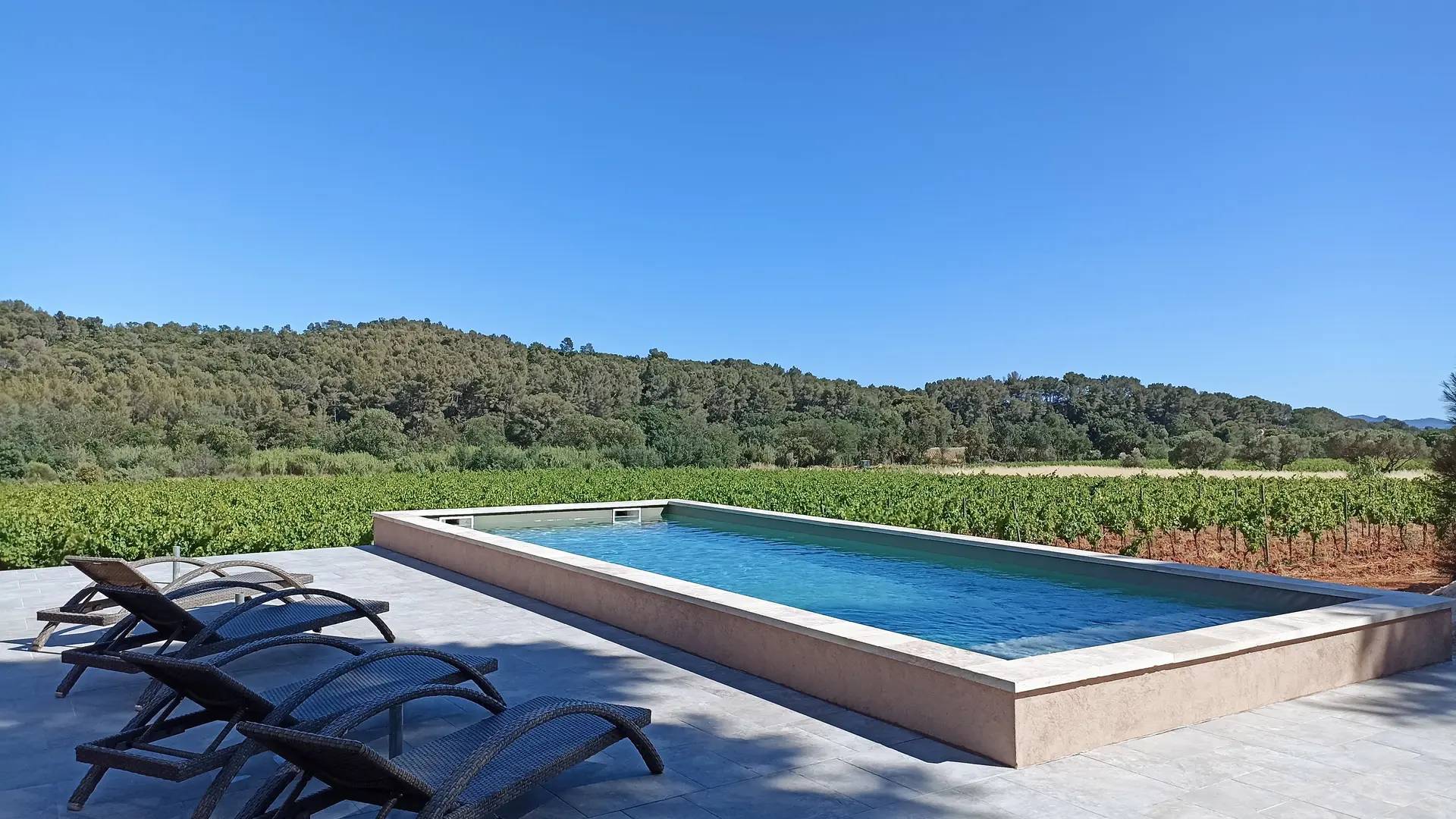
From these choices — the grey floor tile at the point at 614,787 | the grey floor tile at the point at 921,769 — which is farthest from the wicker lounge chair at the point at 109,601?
the grey floor tile at the point at 921,769

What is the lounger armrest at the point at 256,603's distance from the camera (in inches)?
167

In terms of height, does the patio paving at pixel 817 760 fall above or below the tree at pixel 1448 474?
below

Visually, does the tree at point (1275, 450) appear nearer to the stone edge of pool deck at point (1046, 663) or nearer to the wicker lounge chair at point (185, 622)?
the stone edge of pool deck at point (1046, 663)

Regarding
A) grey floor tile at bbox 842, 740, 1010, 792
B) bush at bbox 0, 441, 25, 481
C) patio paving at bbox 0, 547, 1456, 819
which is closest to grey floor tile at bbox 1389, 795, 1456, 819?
patio paving at bbox 0, 547, 1456, 819

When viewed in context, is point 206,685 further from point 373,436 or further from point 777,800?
point 373,436

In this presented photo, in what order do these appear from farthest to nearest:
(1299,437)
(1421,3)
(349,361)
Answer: (1299,437) < (349,361) < (1421,3)

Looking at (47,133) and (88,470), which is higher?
(47,133)

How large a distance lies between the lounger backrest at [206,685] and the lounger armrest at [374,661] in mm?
135

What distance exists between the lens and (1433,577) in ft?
31.1

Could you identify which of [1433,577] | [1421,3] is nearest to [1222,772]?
[1433,577]

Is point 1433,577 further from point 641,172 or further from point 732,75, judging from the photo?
point 641,172

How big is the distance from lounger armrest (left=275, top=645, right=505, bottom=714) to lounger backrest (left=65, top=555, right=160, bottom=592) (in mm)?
2238

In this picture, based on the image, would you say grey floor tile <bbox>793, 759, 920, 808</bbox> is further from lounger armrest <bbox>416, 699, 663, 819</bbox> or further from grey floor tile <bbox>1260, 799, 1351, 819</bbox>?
grey floor tile <bbox>1260, 799, 1351, 819</bbox>

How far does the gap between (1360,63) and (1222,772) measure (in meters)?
12.6
